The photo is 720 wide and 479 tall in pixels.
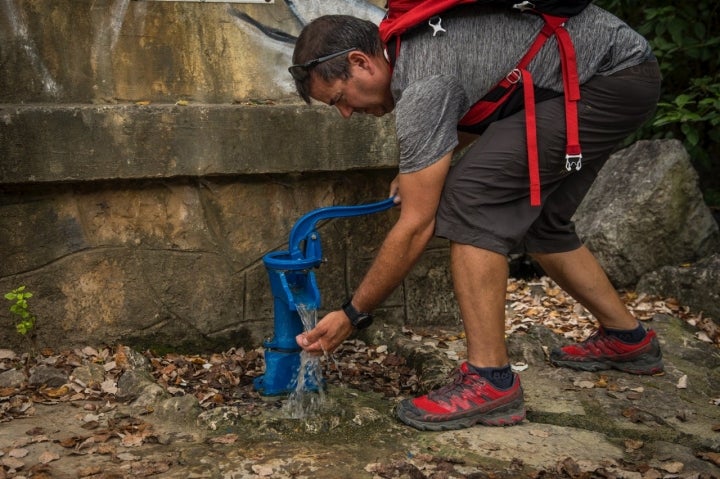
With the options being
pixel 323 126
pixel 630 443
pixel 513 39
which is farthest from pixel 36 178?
pixel 630 443

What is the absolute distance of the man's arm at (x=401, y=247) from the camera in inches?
114

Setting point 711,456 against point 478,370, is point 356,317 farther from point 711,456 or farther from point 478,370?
point 711,456

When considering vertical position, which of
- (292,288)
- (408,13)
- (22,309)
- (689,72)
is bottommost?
(22,309)

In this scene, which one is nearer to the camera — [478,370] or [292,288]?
[478,370]

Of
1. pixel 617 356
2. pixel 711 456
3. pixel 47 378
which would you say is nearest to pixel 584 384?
pixel 617 356

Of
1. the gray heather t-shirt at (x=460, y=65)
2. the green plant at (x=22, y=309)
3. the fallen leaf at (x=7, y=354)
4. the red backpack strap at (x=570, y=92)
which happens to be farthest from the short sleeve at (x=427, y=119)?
the fallen leaf at (x=7, y=354)

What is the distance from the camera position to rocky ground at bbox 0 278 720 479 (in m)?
2.79

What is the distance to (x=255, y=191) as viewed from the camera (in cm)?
379

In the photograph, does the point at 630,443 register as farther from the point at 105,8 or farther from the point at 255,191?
the point at 105,8

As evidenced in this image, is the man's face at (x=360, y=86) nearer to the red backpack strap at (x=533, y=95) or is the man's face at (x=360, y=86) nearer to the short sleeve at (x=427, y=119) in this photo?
the short sleeve at (x=427, y=119)

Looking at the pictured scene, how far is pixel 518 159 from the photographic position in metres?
2.98

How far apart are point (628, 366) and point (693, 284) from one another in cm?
134

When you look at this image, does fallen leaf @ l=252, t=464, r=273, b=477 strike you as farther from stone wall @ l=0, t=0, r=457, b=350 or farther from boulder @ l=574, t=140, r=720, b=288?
boulder @ l=574, t=140, r=720, b=288

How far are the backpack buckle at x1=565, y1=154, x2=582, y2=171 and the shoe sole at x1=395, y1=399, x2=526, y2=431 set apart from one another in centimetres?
84
